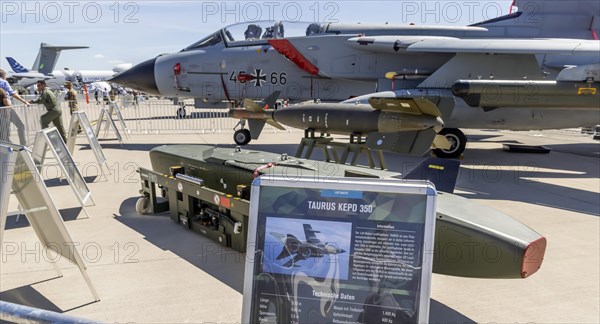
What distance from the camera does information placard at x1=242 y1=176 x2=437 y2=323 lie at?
207cm

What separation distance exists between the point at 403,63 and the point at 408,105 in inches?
167

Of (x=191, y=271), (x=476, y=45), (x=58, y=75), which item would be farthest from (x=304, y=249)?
(x=58, y=75)

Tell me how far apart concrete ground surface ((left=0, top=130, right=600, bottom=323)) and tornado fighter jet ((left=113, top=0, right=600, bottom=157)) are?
2.72m

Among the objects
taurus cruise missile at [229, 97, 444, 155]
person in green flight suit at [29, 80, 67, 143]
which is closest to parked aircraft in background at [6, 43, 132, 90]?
person in green flight suit at [29, 80, 67, 143]

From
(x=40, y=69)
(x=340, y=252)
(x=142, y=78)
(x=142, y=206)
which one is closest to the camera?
(x=340, y=252)

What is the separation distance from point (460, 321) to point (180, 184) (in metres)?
3.74

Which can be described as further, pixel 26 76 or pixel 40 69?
pixel 40 69

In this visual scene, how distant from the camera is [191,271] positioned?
15.1ft

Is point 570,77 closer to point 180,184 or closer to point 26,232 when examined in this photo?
point 180,184

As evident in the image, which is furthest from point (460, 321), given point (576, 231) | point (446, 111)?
point (446, 111)

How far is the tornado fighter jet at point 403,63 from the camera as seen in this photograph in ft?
32.7

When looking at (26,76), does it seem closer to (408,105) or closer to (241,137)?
(241,137)

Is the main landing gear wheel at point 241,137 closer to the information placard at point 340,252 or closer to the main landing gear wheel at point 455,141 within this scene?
the main landing gear wheel at point 455,141

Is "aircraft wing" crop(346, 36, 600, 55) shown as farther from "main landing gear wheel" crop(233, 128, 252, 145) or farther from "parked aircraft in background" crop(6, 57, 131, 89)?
"parked aircraft in background" crop(6, 57, 131, 89)
